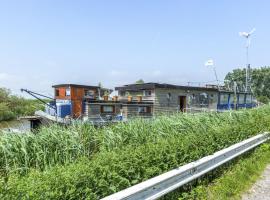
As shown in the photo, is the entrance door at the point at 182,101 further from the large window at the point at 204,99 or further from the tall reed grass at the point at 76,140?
the tall reed grass at the point at 76,140

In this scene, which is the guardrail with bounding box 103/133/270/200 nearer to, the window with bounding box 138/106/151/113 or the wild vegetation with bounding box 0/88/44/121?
the window with bounding box 138/106/151/113

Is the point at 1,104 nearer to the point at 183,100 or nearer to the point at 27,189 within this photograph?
the point at 183,100

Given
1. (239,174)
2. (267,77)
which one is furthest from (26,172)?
(267,77)

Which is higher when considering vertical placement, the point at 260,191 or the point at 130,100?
the point at 130,100

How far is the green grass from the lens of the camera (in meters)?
5.75

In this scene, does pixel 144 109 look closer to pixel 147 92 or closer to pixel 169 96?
pixel 147 92

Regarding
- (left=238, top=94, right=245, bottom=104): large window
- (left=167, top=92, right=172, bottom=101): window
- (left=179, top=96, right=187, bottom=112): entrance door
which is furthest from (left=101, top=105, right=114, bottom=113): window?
(left=238, top=94, right=245, bottom=104): large window

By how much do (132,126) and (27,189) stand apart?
4814 mm

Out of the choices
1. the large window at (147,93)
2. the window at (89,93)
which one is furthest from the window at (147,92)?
the window at (89,93)

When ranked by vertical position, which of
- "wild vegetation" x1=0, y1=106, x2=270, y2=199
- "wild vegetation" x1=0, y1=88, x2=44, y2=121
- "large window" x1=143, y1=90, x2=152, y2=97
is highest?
"large window" x1=143, y1=90, x2=152, y2=97

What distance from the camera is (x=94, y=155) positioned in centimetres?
629

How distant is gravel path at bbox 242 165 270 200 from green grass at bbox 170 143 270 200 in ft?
0.29

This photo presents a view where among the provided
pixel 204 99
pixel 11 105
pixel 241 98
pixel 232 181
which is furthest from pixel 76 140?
pixel 11 105

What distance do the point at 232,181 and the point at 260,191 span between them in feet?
1.75
